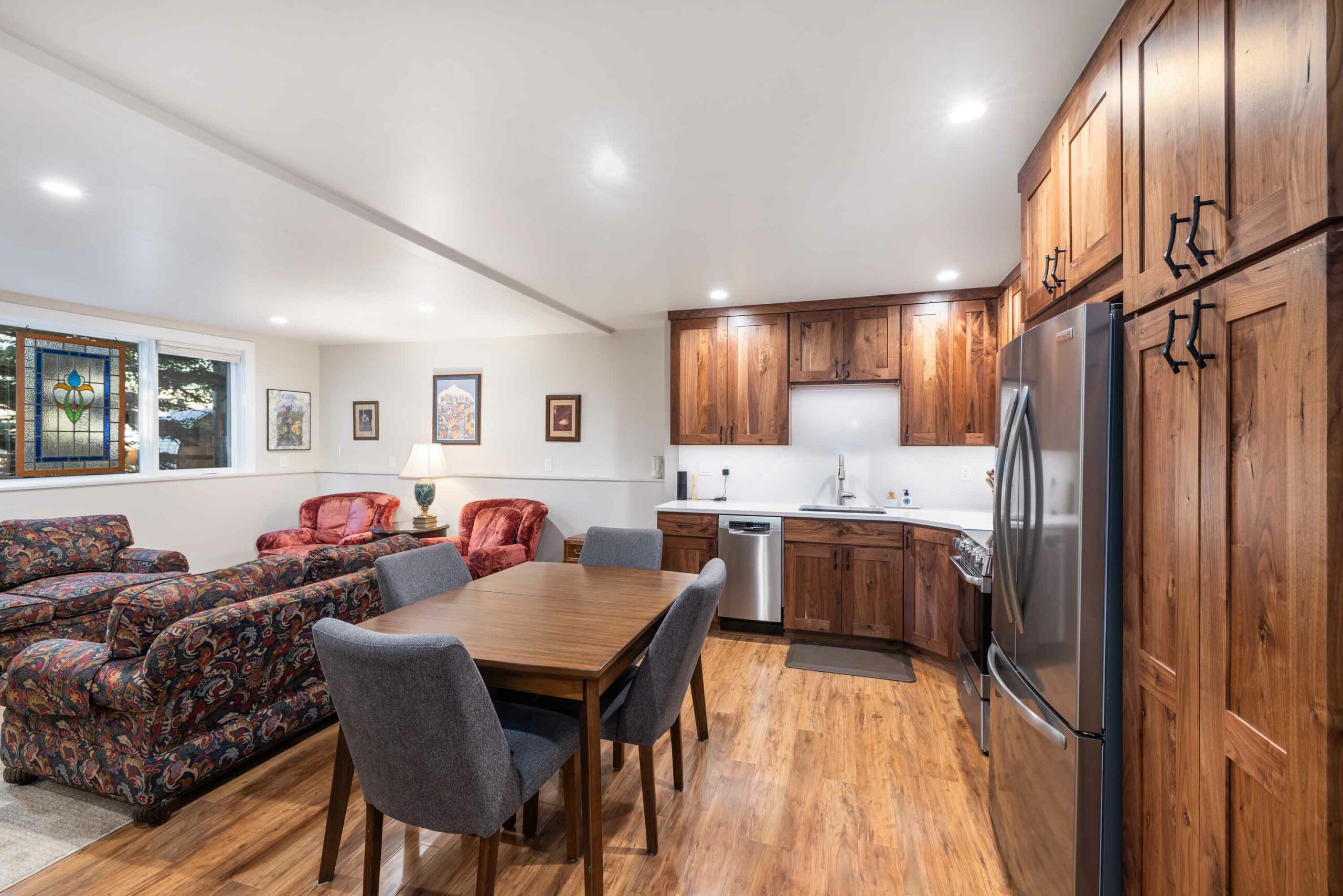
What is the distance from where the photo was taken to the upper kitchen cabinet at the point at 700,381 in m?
4.71

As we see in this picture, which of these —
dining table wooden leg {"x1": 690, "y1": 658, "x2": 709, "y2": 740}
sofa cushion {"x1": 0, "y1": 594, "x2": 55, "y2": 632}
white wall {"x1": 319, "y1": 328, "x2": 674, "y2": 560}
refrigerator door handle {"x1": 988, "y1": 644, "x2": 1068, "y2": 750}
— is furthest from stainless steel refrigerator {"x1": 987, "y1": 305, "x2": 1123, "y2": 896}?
sofa cushion {"x1": 0, "y1": 594, "x2": 55, "y2": 632}

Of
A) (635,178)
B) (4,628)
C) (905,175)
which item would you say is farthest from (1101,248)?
(4,628)

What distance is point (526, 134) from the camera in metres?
2.08

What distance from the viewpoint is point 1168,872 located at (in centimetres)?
121

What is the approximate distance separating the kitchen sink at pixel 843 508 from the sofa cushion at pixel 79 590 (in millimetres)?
4169

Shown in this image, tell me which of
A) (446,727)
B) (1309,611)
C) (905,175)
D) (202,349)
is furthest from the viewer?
(202,349)

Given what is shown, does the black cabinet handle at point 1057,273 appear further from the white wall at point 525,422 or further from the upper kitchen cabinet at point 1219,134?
the white wall at point 525,422

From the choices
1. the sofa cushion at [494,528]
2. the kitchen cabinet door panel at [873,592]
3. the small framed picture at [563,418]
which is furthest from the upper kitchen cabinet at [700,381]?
the sofa cushion at [494,528]

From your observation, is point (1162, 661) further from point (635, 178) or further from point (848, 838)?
point (635, 178)

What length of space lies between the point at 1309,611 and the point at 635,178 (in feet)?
7.60

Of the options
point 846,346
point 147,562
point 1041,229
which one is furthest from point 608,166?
point 147,562

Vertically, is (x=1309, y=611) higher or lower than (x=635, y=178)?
lower

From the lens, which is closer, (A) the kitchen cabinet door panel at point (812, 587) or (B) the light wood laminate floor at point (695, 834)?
(B) the light wood laminate floor at point (695, 834)

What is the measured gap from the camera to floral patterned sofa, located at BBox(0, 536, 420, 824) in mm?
2098
